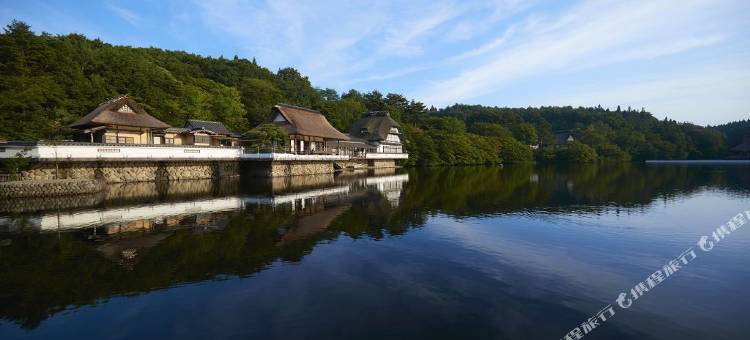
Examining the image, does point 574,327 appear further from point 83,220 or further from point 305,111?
point 305,111

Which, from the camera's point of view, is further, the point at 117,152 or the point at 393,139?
the point at 393,139

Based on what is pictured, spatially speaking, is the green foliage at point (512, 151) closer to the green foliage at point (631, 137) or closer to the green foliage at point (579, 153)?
the green foliage at point (631, 137)

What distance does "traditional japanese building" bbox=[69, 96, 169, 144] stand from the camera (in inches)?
1049

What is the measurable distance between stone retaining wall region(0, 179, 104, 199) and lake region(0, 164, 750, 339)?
218 cm

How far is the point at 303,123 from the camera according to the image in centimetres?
3962

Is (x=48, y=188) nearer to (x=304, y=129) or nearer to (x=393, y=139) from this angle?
(x=304, y=129)

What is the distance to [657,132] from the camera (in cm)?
9350

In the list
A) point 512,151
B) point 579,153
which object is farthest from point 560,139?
point 512,151

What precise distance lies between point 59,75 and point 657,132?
11286 centimetres

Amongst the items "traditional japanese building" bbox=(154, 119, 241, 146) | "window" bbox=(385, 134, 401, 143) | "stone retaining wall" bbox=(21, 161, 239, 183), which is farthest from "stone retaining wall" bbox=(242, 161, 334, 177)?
"window" bbox=(385, 134, 401, 143)

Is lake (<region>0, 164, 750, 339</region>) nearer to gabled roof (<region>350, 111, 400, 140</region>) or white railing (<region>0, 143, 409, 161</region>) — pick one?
white railing (<region>0, 143, 409, 161</region>)

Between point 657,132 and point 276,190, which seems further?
point 657,132

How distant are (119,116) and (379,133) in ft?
105

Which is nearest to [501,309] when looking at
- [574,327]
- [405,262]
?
[574,327]
